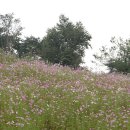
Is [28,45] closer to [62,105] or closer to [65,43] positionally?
[65,43]

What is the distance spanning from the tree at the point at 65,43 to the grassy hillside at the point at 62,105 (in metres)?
39.9

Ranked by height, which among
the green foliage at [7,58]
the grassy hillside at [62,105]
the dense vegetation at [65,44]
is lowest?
the grassy hillside at [62,105]

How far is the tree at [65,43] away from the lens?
5450 cm

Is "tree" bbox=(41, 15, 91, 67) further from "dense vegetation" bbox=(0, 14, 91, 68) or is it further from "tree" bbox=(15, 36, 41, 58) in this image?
"tree" bbox=(15, 36, 41, 58)

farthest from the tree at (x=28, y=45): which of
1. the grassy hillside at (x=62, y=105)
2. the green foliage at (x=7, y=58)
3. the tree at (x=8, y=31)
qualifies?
the grassy hillside at (x=62, y=105)

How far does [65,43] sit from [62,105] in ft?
156

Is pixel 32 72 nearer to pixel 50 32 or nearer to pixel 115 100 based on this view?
pixel 115 100

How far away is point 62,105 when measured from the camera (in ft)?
32.1

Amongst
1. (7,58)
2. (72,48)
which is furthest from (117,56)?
(7,58)

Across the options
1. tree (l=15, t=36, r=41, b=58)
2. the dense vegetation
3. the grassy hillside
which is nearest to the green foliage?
the grassy hillside

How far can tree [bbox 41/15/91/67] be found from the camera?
54500mm

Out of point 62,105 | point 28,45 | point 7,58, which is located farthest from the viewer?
point 28,45

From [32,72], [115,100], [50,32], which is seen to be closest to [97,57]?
[50,32]

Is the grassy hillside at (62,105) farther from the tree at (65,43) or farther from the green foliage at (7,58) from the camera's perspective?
the tree at (65,43)
